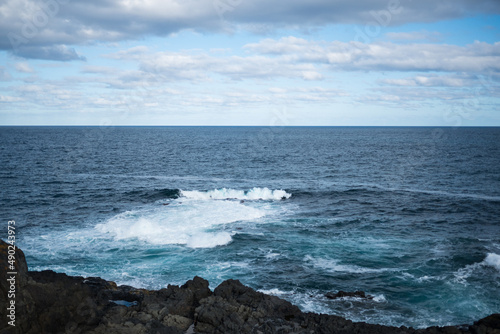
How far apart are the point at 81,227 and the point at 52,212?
23.8 feet

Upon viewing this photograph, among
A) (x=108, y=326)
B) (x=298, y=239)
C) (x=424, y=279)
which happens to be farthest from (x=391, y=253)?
(x=108, y=326)

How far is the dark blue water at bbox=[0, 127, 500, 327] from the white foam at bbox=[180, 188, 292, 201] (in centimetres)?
21

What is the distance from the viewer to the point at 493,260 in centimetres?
2434

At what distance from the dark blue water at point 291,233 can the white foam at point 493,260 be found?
0.36 feet

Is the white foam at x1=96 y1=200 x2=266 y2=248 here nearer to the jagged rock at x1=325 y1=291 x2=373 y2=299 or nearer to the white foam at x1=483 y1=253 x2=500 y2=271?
the jagged rock at x1=325 y1=291 x2=373 y2=299

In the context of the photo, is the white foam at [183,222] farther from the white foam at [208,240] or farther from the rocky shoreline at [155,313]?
the rocky shoreline at [155,313]

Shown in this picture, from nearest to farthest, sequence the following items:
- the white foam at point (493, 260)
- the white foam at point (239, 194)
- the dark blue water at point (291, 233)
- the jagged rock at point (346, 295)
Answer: the jagged rock at point (346, 295), the dark blue water at point (291, 233), the white foam at point (493, 260), the white foam at point (239, 194)

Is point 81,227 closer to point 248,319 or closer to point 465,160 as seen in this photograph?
point 248,319

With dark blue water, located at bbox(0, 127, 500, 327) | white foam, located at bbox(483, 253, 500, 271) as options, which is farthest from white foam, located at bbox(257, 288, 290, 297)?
white foam, located at bbox(483, 253, 500, 271)

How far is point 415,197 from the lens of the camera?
44.8m

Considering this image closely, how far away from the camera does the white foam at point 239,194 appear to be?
45188 millimetres

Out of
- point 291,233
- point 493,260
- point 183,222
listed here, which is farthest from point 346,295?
point 183,222

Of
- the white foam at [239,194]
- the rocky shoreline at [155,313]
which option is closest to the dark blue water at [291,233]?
the white foam at [239,194]

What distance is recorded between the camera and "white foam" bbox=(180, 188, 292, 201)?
45.2 m
